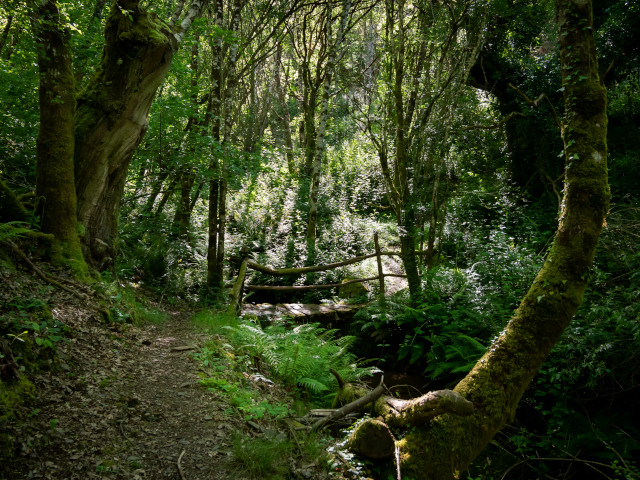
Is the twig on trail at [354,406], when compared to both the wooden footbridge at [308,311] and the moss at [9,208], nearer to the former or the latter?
the wooden footbridge at [308,311]

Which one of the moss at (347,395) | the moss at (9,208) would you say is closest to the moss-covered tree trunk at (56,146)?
the moss at (9,208)

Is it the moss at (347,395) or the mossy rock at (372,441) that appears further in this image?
the moss at (347,395)

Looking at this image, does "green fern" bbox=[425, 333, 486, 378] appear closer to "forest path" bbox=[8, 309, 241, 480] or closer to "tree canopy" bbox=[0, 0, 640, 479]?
"tree canopy" bbox=[0, 0, 640, 479]

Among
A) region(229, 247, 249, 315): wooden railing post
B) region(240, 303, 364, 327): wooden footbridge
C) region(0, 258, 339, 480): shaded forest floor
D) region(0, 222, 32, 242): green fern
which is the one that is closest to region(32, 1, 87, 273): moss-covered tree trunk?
region(0, 222, 32, 242): green fern

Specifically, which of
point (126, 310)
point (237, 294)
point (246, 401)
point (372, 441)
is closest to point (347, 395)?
point (372, 441)

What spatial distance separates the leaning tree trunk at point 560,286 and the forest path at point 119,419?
190cm

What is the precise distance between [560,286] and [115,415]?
4.13 meters

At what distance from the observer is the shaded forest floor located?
2.61 meters

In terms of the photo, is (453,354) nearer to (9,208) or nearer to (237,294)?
(237,294)

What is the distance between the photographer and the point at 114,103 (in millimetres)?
6090

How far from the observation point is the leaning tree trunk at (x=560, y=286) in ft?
11.1

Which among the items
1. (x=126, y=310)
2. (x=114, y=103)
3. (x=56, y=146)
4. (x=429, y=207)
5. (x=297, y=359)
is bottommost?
(x=297, y=359)

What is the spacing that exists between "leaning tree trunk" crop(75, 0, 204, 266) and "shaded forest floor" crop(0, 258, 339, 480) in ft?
6.58

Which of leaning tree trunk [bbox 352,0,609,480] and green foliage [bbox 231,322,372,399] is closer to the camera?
leaning tree trunk [bbox 352,0,609,480]
